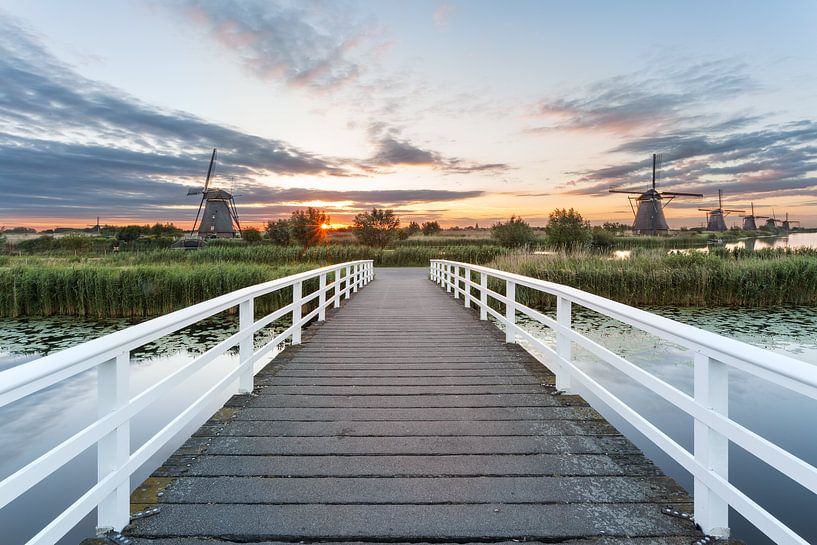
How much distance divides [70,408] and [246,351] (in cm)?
433

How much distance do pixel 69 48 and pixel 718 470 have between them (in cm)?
2145

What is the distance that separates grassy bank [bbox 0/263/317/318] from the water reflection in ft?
30.8

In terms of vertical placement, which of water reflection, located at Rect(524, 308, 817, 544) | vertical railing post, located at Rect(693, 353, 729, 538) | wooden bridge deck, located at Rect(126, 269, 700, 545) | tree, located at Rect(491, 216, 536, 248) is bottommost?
water reflection, located at Rect(524, 308, 817, 544)

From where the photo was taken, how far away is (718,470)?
1.98 m

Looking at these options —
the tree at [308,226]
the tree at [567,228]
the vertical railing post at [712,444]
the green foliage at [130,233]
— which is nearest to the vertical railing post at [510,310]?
the vertical railing post at [712,444]

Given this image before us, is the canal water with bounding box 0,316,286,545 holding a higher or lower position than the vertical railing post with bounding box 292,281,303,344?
lower

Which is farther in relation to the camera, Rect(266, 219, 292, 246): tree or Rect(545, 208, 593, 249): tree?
Rect(266, 219, 292, 246): tree

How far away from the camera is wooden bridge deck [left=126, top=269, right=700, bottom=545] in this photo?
81.5 inches

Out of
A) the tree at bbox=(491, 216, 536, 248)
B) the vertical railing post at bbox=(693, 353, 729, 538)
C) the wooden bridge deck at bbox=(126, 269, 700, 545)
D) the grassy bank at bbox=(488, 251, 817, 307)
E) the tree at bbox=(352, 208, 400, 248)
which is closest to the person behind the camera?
the vertical railing post at bbox=(693, 353, 729, 538)

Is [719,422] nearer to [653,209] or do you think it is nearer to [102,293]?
[102,293]

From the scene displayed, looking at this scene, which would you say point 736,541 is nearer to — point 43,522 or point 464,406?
point 464,406

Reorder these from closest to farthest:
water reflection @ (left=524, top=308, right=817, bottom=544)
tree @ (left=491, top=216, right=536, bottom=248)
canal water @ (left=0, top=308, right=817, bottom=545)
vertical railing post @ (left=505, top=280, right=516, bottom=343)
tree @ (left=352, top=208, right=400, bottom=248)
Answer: canal water @ (left=0, top=308, right=817, bottom=545) → water reflection @ (left=524, top=308, right=817, bottom=544) → vertical railing post @ (left=505, top=280, right=516, bottom=343) → tree @ (left=491, top=216, right=536, bottom=248) → tree @ (left=352, top=208, right=400, bottom=248)

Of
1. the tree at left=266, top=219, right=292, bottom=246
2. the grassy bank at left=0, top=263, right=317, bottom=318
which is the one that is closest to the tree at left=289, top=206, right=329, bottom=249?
the tree at left=266, top=219, right=292, bottom=246

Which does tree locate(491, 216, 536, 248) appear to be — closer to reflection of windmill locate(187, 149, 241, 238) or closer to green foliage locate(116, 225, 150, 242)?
reflection of windmill locate(187, 149, 241, 238)
